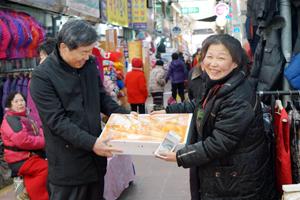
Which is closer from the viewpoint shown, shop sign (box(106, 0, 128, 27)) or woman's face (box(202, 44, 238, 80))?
woman's face (box(202, 44, 238, 80))

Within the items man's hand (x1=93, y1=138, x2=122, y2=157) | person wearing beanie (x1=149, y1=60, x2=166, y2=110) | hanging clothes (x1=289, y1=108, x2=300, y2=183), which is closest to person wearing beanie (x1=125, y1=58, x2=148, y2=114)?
person wearing beanie (x1=149, y1=60, x2=166, y2=110)

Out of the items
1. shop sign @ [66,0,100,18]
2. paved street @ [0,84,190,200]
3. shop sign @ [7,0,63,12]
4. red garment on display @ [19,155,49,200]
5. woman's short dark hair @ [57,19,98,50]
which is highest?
shop sign @ [66,0,100,18]

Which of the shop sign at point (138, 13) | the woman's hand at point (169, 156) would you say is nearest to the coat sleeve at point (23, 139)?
the woman's hand at point (169, 156)

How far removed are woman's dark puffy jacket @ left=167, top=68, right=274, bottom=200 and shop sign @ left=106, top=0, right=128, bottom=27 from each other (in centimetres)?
1255

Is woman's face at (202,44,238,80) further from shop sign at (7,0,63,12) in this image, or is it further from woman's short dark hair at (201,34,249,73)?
shop sign at (7,0,63,12)

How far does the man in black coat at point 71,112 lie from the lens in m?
2.80

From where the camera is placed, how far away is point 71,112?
2885mm

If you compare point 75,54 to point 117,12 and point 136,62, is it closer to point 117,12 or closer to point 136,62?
point 136,62

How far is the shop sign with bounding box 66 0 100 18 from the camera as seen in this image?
34.3ft

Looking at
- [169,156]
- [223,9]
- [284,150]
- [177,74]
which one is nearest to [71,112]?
[169,156]

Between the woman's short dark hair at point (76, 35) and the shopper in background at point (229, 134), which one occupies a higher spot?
the woman's short dark hair at point (76, 35)

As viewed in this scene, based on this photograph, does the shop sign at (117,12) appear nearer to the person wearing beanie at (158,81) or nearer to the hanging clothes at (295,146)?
the person wearing beanie at (158,81)

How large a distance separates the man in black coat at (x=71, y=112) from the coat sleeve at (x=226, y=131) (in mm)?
625

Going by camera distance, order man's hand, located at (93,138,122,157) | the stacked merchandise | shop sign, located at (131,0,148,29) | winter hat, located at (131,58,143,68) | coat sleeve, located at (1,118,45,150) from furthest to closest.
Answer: shop sign, located at (131,0,148,29) < winter hat, located at (131,58,143,68) < the stacked merchandise < coat sleeve, located at (1,118,45,150) < man's hand, located at (93,138,122,157)
